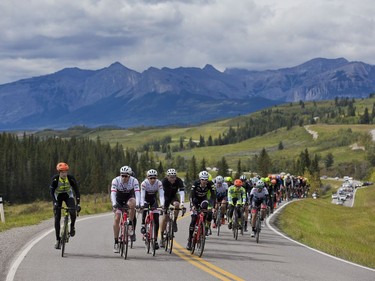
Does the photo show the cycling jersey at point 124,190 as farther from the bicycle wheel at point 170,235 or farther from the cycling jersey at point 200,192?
the cycling jersey at point 200,192

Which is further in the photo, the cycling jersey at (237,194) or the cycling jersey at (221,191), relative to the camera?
the cycling jersey at (221,191)

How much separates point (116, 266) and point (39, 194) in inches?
4079

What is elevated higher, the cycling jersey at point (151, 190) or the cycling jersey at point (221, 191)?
the cycling jersey at point (151, 190)

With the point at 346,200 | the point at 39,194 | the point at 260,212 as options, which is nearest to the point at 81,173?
the point at 39,194

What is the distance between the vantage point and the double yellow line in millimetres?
11867

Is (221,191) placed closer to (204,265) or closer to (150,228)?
(150,228)

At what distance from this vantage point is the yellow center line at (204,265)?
12.0 m

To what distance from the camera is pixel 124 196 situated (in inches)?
595

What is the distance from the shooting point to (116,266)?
1318cm

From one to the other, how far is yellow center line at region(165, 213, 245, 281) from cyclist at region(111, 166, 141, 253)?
151 centimetres

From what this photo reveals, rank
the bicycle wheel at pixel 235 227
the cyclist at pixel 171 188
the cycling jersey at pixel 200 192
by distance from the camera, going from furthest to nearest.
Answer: the bicycle wheel at pixel 235 227, the cycling jersey at pixel 200 192, the cyclist at pixel 171 188

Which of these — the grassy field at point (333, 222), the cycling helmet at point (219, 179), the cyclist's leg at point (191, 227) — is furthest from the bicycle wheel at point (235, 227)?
the grassy field at point (333, 222)

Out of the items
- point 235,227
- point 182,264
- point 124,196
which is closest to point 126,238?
point 124,196

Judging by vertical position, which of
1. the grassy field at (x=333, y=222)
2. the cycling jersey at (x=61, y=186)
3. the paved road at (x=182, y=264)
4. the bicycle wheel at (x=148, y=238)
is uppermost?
the cycling jersey at (x=61, y=186)
